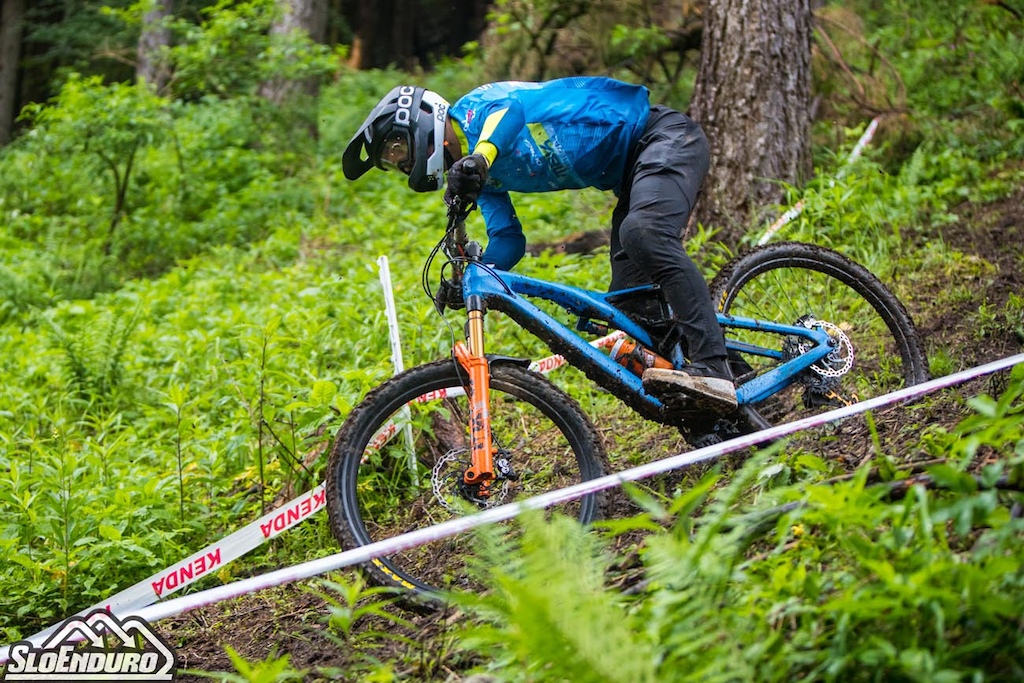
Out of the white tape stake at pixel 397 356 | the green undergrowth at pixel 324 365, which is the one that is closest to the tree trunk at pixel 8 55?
the green undergrowth at pixel 324 365

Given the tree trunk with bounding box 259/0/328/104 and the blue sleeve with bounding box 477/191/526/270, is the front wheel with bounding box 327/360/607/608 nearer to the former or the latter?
the blue sleeve with bounding box 477/191/526/270

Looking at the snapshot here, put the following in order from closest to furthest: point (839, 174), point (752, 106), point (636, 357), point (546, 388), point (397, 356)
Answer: point (546, 388) < point (636, 357) < point (397, 356) < point (752, 106) < point (839, 174)

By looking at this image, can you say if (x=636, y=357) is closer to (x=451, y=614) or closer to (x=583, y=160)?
(x=583, y=160)

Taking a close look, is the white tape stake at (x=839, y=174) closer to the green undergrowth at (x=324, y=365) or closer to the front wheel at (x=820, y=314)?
the green undergrowth at (x=324, y=365)

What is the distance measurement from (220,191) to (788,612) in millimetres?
10055

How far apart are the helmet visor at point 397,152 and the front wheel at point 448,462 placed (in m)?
0.90

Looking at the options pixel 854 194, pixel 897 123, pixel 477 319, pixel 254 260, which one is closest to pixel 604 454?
pixel 477 319

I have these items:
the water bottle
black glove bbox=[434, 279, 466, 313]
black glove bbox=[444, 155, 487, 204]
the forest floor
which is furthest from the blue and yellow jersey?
the forest floor

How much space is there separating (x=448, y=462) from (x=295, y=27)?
9228 millimetres

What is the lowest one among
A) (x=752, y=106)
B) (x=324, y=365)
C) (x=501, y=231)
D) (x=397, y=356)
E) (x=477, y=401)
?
(x=324, y=365)

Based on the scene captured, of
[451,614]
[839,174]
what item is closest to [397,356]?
[451,614]

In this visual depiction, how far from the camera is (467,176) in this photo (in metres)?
3.68

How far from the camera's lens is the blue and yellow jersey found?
4086mm

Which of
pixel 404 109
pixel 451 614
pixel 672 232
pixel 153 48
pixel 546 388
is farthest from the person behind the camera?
pixel 153 48
